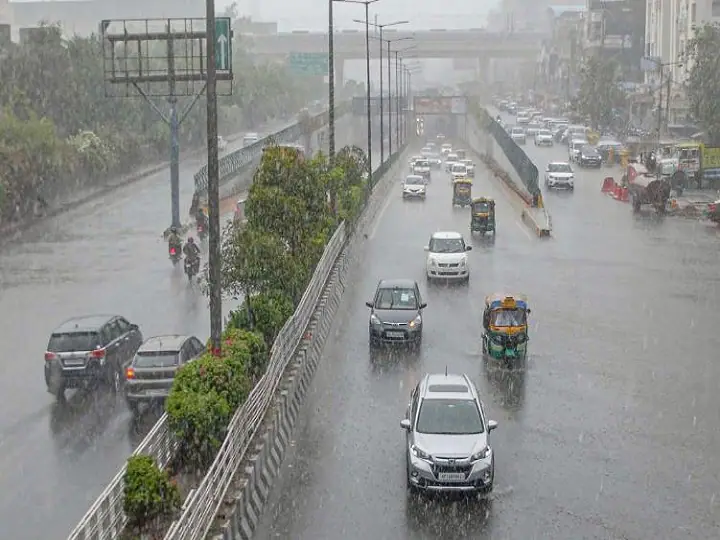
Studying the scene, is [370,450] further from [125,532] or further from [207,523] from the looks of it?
[125,532]

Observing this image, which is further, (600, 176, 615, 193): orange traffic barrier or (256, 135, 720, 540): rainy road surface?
(600, 176, 615, 193): orange traffic barrier

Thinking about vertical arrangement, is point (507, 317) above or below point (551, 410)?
above

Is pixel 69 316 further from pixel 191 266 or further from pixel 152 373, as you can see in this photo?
pixel 152 373

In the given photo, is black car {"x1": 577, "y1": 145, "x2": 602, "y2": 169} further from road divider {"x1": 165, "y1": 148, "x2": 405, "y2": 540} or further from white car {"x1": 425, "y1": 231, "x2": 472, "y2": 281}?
road divider {"x1": 165, "y1": 148, "x2": 405, "y2": 540}

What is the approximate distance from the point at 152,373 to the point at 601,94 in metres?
92.3

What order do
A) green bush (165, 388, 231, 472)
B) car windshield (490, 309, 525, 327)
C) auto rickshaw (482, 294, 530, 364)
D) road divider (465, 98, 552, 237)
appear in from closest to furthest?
1. green bush (165, 388, 231, 472)
2. auto rickshaw (482, 294, 530, 364)
3. car windshield (490, 309, 525, 327)
4. road divider (465, 98, 552, 237)

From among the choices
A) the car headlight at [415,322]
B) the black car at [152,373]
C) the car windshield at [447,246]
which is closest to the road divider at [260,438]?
the black car at [152,373]

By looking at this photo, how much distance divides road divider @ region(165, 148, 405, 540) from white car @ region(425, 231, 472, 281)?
5.66 meters

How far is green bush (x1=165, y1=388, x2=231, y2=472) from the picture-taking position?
16047mm

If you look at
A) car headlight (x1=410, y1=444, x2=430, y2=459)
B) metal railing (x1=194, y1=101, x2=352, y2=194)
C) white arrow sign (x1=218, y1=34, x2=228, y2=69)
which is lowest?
car headlight (x1=410, y1=444, x2=430, y2=459)

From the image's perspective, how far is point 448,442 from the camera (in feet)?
55.9

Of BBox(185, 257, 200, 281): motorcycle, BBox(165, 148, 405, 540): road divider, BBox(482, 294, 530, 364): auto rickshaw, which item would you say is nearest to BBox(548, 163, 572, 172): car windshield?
BBox(185, 257, 200, 281): motorcycle

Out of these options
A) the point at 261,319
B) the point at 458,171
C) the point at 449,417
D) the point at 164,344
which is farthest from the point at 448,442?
the point at 458,171

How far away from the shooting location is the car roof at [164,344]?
21.0 metres
